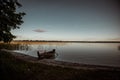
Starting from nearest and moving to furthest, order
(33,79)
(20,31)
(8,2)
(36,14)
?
(33,79)
(8,2)
(36,14)
(20,31)

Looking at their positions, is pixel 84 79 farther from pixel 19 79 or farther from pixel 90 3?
pixel 90 3

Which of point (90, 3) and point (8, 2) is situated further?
point (90, 3)

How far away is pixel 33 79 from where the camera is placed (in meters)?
4.12

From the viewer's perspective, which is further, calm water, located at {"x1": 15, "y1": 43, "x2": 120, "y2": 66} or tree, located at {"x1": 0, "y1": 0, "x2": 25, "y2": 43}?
calm water, located at {"x1": 15, "y1": 43, "x2": 120, "y2": 66}

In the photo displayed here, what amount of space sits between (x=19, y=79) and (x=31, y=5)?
5.25 metres

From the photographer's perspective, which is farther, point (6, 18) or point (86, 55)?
point (86, 55)

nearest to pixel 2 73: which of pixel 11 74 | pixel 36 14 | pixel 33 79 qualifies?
pixel 11 74

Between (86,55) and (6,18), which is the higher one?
(6,18)

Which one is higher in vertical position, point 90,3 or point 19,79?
point 90,3

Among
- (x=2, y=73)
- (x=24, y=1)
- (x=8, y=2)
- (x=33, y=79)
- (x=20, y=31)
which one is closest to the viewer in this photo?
(x=2, y=73)

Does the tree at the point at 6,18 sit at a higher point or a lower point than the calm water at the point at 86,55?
higher

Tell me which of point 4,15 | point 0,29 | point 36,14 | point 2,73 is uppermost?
point 36,14

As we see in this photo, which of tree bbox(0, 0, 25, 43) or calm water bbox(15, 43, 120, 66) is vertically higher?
tree bbox(0, 0, 25, 43)

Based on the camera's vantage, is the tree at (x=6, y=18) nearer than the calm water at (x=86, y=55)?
Yes
